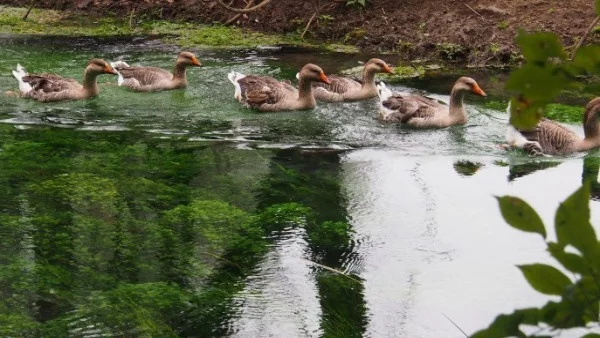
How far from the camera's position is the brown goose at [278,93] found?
1136 centimetres

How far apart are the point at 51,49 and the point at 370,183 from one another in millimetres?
7867

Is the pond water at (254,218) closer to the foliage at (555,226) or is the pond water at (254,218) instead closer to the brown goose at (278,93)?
the brown goose at (278,93)

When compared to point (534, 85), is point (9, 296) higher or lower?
lower

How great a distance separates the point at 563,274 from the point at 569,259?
1.1 inches

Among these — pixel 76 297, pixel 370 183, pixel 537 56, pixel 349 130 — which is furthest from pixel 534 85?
pixel 349 130

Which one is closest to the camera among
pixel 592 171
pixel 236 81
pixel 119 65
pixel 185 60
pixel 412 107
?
pixel 592 171

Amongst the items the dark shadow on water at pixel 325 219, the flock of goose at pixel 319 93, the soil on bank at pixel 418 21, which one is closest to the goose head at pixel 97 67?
the flock of goose at pixel 319 93

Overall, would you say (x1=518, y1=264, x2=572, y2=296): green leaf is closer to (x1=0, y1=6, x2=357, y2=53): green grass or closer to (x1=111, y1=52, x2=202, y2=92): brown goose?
(x1=111, y1=52, x2=202, y2=92): brown goose

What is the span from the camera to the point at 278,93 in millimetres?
11539

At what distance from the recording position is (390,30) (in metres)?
15.1

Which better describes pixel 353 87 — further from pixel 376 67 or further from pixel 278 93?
pixel 278 93

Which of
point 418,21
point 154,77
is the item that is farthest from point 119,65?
point 418,21

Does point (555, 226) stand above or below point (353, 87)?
above

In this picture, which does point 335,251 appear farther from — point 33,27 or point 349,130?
point 33,27
